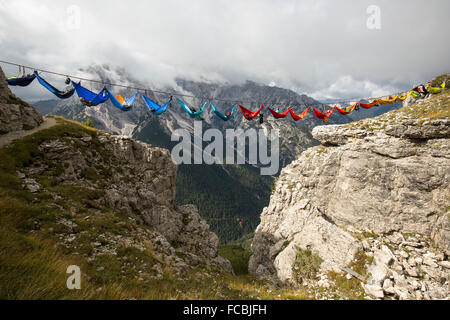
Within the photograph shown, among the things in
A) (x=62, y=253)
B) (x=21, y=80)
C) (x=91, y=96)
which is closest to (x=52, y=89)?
(x=21, y=80)

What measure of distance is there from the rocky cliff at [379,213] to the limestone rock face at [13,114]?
110 ft

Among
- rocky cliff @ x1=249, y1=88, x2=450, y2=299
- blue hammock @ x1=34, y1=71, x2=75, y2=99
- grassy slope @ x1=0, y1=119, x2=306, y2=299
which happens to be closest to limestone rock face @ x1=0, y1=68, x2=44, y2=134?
blue hammock @ x1=34, y1=71, x2=75, y2=99

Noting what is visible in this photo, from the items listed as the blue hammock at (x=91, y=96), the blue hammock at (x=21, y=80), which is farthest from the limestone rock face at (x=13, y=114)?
the blue hammock at (x=91, y=96)

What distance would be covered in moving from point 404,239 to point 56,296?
28.0 meters

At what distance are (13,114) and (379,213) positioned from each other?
43369 mm

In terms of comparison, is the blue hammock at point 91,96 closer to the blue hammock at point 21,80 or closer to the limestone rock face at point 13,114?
the blue hammock at point 21,80

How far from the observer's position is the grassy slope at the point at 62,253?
5.63 metres

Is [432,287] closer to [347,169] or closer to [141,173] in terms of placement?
[347,169]

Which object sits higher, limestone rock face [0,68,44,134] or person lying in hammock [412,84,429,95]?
person lying in hammock [412,84,429,95]

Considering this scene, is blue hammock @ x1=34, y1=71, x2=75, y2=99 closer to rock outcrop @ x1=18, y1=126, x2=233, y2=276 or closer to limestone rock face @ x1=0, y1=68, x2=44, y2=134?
limestone rock face @ x1=0, y1=68, x2=44, y2=134

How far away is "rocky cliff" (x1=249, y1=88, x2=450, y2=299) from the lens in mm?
15375

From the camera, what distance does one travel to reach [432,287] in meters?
13.7

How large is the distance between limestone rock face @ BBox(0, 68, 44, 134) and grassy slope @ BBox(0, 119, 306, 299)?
4979mm
